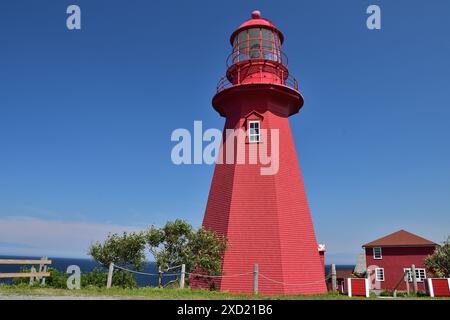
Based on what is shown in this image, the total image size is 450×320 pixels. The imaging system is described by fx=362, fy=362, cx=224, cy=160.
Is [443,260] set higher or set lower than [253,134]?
lower

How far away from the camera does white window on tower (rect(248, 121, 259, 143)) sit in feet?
65.8

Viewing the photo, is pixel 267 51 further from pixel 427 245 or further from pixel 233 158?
pixel 427 245

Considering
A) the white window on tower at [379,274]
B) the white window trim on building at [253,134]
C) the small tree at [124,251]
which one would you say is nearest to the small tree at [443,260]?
the white window on tower at [379,274]

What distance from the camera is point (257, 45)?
2189 centimetres

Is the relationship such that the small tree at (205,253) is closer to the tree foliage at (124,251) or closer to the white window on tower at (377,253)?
the tree foliage at (124,251)

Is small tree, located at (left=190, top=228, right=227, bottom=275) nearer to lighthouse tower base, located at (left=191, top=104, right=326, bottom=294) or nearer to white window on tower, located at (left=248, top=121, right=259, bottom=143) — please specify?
lighthouse tower base, located at (left=191, top=104, right=326, bottom=294)

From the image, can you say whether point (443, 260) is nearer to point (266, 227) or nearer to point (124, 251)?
point (266, 227)

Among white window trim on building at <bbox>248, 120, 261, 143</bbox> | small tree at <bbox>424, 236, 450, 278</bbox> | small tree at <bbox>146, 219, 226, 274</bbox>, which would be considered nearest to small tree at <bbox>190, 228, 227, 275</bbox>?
small tree at <bbox>146, 219, 226, 274</bbox>

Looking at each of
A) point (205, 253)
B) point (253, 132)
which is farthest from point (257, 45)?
point (205, 253)

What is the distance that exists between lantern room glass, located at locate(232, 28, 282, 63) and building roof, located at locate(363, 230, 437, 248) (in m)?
28.8

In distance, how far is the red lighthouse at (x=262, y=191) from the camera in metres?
17.6

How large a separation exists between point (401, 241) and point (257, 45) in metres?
30.7
